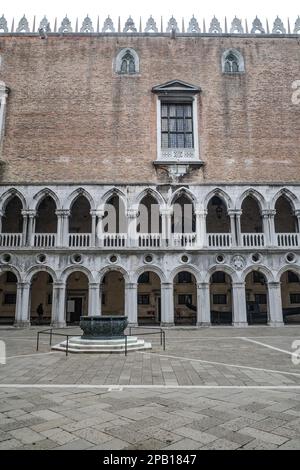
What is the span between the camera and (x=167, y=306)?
21.0m

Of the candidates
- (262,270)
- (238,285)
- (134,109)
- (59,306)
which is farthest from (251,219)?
(59,306)

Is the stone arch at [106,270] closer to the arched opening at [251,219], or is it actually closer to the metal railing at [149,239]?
the metal railing at [149,239]

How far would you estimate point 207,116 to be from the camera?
935 inches

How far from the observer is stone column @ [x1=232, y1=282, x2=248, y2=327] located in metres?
20.8

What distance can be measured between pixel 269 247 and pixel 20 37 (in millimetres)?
21690

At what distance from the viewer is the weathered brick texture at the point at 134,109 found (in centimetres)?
2286

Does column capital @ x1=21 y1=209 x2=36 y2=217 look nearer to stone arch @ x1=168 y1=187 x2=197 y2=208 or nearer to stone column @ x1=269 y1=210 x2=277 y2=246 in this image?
stone arch @ x1=168 y1=187 x2=197 y2=208

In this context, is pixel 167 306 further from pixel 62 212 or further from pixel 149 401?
pixel 149 401

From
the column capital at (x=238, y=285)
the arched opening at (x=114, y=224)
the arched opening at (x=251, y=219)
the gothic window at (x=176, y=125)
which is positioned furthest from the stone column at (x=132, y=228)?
the arched opening at (x=251, y=219)

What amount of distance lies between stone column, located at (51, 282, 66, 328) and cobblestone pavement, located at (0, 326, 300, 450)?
9.96 m

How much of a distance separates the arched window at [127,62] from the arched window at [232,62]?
19.5ft

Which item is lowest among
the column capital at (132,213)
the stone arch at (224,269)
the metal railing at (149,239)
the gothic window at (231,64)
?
the stone arch at (224,269)

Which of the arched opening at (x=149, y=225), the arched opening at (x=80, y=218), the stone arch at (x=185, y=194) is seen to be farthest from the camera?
the arched opening at (x=80, y=218)

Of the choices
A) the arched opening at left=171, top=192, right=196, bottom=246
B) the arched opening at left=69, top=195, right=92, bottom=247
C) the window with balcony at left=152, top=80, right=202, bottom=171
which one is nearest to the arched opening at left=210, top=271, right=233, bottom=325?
the arched opening at left=171, top=192, right=196, bottom=246
